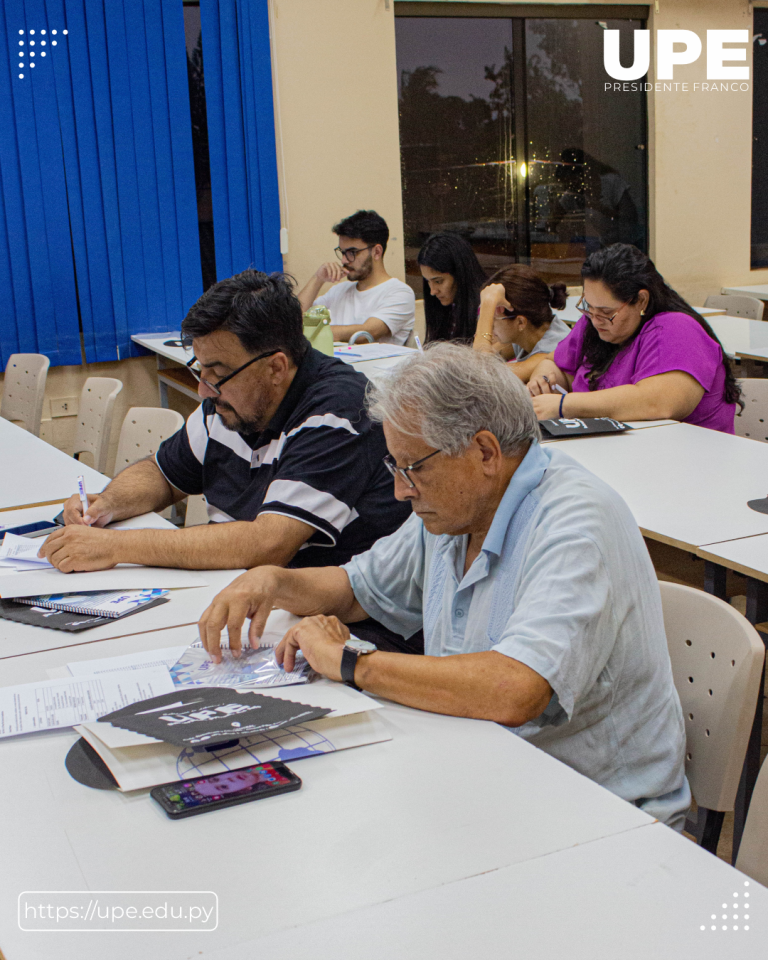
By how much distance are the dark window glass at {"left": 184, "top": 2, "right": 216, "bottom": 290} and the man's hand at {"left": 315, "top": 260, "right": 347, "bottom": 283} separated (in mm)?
695

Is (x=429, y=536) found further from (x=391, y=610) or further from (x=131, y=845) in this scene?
(x=131, y=845)

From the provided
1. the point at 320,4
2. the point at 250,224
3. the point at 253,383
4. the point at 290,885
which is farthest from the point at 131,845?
the point at 320,4

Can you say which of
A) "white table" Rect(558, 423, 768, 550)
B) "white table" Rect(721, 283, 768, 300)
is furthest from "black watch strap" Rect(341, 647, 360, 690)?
"white table" Rect(721, 283, 768, 300)

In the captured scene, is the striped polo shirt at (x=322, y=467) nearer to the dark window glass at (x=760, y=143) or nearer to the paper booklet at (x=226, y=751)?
the paper booklet at (x=226, y=751)

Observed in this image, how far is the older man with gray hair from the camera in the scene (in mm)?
1296

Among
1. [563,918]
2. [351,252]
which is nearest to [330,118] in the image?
[351,252]

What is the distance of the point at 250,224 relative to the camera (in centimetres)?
568

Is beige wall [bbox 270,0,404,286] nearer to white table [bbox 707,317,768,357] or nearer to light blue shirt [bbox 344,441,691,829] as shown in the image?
white table [bbox 707,317,768,357]

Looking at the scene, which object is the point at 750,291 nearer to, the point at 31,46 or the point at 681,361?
the point at 681,361

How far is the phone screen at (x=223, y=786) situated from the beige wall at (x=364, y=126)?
4940 millimetres

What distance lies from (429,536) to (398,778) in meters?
0.57

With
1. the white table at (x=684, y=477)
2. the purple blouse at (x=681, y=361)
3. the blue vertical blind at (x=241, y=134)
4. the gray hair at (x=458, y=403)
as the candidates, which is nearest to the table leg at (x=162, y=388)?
the blue vertical blind at (x=241, y=134)

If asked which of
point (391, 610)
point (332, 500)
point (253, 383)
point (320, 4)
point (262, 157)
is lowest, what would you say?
point (391, 610)

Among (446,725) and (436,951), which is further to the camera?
(446,725)
